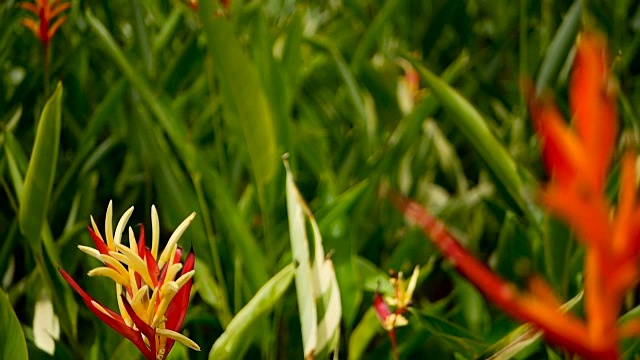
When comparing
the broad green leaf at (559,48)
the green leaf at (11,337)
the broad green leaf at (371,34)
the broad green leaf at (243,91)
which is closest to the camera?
the green leaf at (11,337)

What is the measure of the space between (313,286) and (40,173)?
21 centimetres

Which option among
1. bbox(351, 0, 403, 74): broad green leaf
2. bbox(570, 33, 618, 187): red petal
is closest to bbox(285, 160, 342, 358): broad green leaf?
bbox(570, 33, 618, 187): red petal

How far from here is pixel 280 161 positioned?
66 centimetres

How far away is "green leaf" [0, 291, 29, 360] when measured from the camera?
0.42 m

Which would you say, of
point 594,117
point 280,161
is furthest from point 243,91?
point 594,117

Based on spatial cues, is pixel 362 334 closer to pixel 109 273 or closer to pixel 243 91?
pixel 243 91

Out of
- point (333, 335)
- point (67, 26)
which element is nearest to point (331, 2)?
point (67, 26)

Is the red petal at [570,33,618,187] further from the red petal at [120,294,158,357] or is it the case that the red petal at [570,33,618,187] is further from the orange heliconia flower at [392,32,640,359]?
the red petal at [120,294,158,357]

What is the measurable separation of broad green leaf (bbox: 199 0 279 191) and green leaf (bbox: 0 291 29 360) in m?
0.22

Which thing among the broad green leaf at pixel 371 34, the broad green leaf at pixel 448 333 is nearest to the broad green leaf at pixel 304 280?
the broad green leaf at pixel 448 333

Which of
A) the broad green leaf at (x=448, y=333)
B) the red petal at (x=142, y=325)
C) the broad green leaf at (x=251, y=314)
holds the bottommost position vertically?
the broad green leaf at (x=448, y=333)

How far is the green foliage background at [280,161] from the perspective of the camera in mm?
583

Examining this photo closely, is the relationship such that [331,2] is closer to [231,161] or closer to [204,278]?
[231,161]

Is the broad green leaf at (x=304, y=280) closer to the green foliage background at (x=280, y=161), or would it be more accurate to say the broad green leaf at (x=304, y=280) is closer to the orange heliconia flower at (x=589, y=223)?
the green foliage background at (x=280, y=161)
